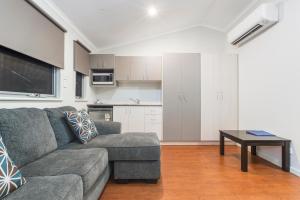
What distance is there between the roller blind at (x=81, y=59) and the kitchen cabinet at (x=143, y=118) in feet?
3.72

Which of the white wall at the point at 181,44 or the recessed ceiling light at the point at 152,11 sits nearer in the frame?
the recessed ceiling light at the point at 152,11

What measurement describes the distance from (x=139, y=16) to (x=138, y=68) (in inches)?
47.7

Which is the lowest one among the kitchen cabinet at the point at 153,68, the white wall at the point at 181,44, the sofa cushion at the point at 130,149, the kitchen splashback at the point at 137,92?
the sofa cushion at the point at 130,149

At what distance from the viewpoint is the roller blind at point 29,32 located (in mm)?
1729

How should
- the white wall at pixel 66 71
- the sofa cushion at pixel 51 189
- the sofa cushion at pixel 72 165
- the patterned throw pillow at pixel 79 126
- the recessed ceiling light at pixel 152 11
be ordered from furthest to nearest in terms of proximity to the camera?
1. the recessed ceiling light at pixel 152 11
2. the white wall at pixel 66 71
3. the patterned throw pillow at pixel 79 126
4. the sofa cushion at pixel 72 165
5. the sofa cushion at pixel 51 189

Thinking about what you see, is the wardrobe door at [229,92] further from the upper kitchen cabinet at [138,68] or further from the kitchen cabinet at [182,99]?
the upper kitchen cabinet at [138,68]

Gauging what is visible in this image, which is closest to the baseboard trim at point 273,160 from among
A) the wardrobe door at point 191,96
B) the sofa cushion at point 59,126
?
the wardrobe door at point 191,96

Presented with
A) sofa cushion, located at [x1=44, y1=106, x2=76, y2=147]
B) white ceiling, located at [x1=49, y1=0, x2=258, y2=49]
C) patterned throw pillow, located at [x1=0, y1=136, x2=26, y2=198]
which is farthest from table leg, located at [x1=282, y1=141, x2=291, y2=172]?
patterned throw pillow, located at [x1=0, y1=136, x2=26, y2=198]

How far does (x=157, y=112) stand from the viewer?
4164mm

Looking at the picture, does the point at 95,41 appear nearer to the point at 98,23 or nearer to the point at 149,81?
the point at 98,23

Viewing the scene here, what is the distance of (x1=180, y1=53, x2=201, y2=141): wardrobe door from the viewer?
4.12 metres

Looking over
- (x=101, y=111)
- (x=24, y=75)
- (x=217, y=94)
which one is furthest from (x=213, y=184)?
(x=101, y=111)

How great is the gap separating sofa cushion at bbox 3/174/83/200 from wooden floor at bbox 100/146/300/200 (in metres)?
0.79

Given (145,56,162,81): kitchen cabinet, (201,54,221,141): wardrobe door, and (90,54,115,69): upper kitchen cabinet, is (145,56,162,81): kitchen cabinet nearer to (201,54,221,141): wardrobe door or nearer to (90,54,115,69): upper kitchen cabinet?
(90,54,115,69): upper kitchen cabinet
